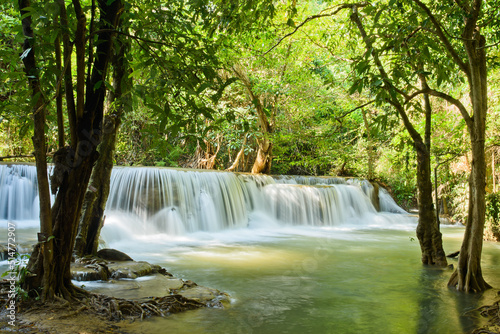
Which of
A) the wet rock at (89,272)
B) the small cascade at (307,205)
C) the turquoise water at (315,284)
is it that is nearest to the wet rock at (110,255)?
the wet rock at (89,272)

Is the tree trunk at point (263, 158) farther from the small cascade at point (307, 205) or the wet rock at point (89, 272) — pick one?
the wet rock at point (89, 272)

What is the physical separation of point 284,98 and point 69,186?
13.3 meters

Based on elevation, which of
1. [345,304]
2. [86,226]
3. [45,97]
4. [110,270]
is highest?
[45,97]

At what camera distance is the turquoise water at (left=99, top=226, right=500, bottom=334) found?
15.2 feet

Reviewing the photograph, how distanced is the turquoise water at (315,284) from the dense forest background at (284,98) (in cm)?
196

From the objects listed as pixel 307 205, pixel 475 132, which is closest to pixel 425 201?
pixel 475 132

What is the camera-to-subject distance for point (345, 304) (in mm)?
5547

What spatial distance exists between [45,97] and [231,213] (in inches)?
436

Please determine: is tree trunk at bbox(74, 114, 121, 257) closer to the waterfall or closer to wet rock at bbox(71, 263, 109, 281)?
wet rock at bbox(71, 263, 109, 281)

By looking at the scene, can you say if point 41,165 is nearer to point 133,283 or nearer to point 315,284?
point 133,283

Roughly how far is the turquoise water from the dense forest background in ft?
6.44

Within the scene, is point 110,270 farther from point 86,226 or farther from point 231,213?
point 231,213

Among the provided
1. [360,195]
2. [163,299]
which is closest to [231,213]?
[360,195]

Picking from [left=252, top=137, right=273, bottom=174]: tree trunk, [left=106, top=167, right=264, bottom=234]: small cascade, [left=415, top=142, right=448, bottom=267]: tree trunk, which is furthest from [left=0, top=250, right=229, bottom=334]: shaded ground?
[left=252, top=137, right=273, bottom=174]: tree trunk
